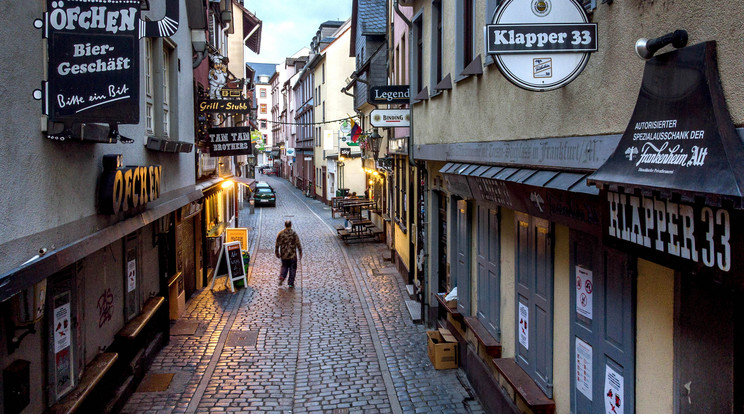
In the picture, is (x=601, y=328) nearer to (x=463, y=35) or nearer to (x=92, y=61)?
(x=92, y=61)

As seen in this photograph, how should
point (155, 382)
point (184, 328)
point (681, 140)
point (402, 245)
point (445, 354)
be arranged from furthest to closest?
point (402, 245) < point (184, 328) < point (445, 354) < point (155, 382) < point (681, 140)

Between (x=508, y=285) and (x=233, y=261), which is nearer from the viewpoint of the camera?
(x=508, y=285)

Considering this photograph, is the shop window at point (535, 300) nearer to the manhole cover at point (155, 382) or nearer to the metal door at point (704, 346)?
the metal door at point (704, 346)

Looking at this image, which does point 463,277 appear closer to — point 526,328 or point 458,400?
point 458,400

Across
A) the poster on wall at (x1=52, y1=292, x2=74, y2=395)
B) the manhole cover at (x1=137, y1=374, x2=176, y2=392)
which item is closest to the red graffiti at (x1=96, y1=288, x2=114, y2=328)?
the poster on wall at (x1=52, y1=292, x2=74, y2=395)

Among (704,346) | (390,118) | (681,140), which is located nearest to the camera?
(681,140)

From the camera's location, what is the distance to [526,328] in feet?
23.4

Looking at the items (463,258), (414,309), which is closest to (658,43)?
(463,258)

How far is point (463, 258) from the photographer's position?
33.1 ft

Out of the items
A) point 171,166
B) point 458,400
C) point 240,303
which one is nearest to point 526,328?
point 458,400

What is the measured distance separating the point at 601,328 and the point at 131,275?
7331 mm

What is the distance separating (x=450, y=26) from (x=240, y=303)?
332 inches

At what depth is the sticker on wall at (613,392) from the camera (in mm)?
4754

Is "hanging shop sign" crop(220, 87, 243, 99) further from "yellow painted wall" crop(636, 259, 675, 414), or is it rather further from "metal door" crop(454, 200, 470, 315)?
"yellow painted wall" crop(636, 259, 675, 414)
